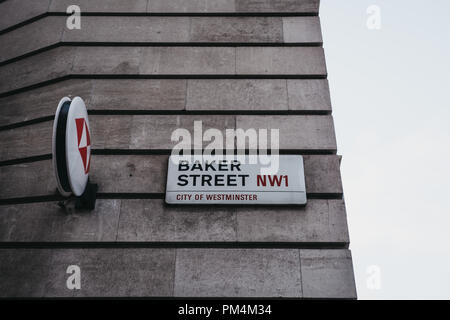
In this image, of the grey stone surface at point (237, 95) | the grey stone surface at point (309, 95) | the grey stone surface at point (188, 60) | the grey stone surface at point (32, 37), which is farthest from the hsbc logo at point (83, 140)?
the grey stone surface at point (309, 95)

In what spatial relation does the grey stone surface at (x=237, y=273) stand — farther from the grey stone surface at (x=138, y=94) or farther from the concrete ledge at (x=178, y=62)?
the concrete ledge at (x=178, y=62)

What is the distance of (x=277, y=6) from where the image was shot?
654cm

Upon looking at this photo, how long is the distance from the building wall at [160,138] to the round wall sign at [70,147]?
0.88 m

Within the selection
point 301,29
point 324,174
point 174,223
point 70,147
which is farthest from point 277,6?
point 70,147

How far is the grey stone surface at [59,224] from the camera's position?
490 centimetres

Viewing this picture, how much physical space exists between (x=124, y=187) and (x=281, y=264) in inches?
106

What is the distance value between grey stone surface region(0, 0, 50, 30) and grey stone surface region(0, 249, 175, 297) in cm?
505

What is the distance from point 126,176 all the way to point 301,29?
14.1 ft

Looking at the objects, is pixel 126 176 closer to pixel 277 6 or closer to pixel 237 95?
pixel 237 95

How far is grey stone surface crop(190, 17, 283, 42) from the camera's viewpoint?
6.28 m

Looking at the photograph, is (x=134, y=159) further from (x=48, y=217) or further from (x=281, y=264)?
(x=281, y=264)
